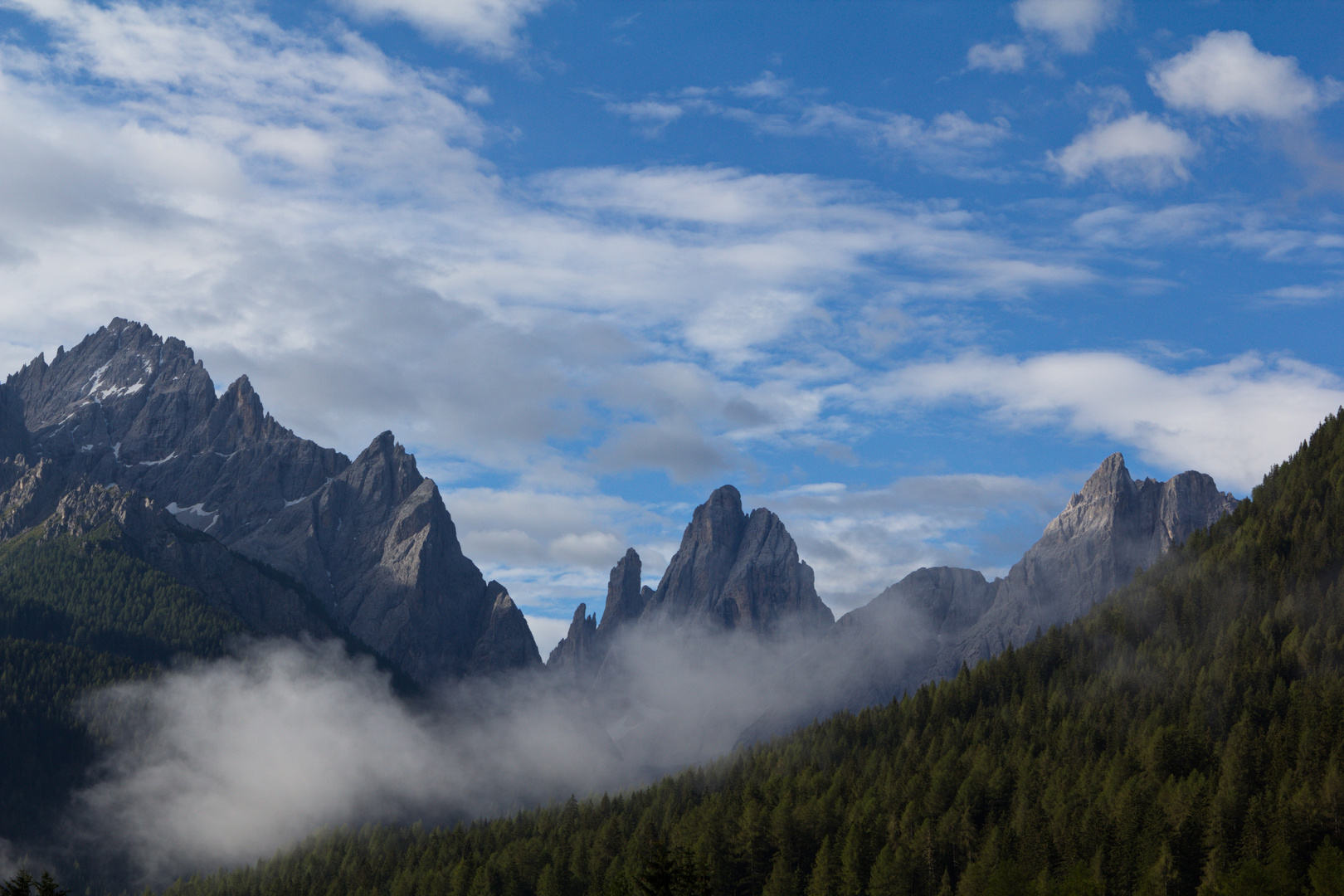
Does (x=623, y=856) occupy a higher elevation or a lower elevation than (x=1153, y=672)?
lower

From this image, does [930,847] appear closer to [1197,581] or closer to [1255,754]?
[1255,754]

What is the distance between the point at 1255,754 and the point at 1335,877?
29077 mm

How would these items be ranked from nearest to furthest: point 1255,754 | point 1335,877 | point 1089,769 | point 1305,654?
point 1335,877
point 1255,754
point 1089,769
point 1305,654

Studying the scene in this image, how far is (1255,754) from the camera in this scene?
144 metres

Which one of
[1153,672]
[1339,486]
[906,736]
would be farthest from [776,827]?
[1339,486]

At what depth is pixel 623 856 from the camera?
170m

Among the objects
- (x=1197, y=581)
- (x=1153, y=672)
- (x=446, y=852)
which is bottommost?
(x=446, y=852)

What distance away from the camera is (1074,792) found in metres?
148

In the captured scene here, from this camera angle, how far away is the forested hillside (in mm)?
130500

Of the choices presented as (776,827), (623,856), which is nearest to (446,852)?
(623,856)

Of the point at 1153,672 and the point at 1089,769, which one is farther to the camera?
the point at 1153,672

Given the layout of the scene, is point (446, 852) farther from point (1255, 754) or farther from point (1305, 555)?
point (1305, 555)

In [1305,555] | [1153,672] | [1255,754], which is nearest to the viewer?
[1255,754]

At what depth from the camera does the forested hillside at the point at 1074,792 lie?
5138 inches
